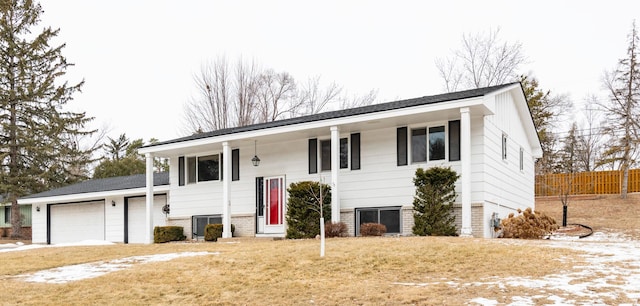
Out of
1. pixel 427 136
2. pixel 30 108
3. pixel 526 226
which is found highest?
pixel 30 108

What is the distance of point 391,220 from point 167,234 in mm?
8517

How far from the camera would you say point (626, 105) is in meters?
29.6

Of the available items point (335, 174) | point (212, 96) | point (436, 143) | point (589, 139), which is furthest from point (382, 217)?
point (589, 139)

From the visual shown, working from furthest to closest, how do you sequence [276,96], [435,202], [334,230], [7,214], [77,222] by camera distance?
1. [276,96]
2. [7,214]
3. [77,222]
4. [334,230]
5. [435,202]

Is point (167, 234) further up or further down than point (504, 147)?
further down

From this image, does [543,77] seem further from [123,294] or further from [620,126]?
[123,294]

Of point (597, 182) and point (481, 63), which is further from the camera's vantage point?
point (481, 63)

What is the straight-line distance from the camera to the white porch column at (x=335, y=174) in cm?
1527

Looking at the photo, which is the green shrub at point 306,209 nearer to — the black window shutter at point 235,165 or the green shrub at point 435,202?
the green shrub at point 435,202

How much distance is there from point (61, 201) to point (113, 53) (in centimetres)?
769

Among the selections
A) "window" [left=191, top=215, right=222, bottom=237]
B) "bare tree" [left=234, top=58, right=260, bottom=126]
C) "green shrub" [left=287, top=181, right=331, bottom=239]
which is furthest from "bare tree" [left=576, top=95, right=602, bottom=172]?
"window" [left=191, top=215, right=222, bottom=237]

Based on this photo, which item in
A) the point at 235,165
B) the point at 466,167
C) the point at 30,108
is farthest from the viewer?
the point at 30,108

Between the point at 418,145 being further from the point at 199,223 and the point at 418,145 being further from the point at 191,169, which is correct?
the point at 191,169

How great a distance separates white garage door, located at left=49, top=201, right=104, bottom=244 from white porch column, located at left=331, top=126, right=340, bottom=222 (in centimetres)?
1415
